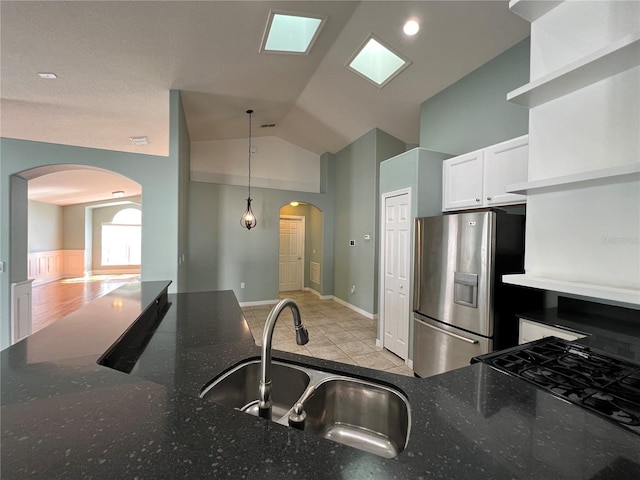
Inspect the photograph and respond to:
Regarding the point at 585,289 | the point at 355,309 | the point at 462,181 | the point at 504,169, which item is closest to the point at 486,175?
the point at 504,169

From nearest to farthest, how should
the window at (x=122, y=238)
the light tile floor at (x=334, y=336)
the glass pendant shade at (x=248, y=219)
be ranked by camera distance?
1. the light tile floor at (x=334, y=336)
2. the glass pendant shade at (x=248, y=219)
3. the window at (x=122, y=238)

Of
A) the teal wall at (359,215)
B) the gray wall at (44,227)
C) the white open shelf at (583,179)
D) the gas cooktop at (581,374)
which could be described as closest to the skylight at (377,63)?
the teal wall at (359,215)

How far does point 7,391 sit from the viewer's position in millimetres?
768

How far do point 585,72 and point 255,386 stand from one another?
1.79m

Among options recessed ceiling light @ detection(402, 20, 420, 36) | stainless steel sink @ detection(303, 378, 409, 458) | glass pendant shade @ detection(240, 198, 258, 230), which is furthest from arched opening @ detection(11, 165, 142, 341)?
recessed ceiling light @ detection(402, 20, 420, 36)

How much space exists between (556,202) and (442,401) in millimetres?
1014

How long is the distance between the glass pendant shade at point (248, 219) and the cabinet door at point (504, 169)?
3896mm

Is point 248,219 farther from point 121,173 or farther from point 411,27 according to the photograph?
point 411,27

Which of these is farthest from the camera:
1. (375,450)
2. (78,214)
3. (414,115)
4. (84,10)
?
(78,214)

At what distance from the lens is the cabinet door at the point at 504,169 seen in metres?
2.24

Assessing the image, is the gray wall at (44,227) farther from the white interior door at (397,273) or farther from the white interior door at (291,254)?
the white interior door at (397,273)

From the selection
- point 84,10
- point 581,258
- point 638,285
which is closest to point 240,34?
point 84,10

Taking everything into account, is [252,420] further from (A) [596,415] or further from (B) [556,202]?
(B) [556,202]

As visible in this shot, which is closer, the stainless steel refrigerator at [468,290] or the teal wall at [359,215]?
the stainless steel refrigerator at [468,290]
